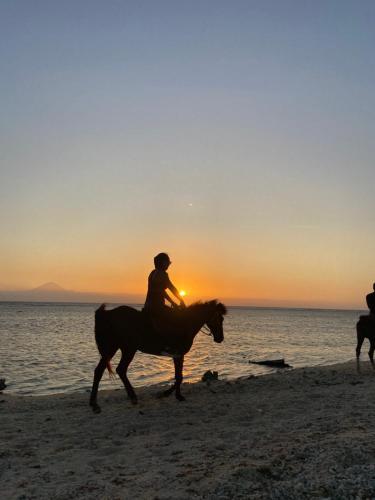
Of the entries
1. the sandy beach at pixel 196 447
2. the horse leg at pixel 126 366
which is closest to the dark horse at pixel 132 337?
the horse leg at pixel 126 366

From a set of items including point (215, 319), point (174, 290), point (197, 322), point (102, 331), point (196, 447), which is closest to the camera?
point (196, 447)

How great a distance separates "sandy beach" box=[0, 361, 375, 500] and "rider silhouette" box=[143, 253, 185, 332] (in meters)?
1.89

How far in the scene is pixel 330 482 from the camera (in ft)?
15.5

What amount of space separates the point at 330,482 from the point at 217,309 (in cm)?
690

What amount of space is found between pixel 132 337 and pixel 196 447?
3.94m

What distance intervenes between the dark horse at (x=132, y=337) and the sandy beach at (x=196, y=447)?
A: 0.89 metres

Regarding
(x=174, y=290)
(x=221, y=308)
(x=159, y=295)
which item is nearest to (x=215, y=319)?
(x=221, y=308)


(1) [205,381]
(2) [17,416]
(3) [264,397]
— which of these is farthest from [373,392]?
(2) [17,416]

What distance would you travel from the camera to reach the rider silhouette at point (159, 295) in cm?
1045

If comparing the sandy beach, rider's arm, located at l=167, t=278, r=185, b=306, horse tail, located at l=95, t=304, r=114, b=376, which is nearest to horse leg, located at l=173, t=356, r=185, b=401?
the sandy beach

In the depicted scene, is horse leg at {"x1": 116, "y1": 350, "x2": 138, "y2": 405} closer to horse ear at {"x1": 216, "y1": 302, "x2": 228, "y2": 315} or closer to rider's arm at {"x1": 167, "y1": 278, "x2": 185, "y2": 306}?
rider's arm at {"x1": 167, "y1": 278, "x2": 185, "y2": 306}

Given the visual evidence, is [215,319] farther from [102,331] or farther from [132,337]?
[102,331]

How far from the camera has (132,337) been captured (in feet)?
33.9

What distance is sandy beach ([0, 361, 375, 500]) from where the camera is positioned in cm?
503
